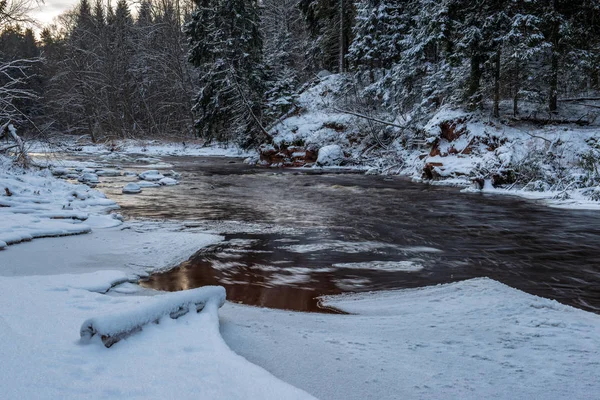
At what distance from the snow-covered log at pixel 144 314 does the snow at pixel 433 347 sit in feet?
0.89

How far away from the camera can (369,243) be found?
22.7ft

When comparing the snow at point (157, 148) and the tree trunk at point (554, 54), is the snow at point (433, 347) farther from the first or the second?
the snow at point (157, 148)

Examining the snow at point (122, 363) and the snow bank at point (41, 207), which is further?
the snow bank at point (41, 207)

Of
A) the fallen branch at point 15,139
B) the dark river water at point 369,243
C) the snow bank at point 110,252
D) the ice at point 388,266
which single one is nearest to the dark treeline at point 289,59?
the fallen branch at point 15,139

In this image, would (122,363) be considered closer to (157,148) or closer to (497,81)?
(497,81)

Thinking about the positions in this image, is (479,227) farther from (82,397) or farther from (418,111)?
(418,111)

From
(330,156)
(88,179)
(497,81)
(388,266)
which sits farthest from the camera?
(330,156)

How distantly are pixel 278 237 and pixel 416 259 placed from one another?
2.46 m

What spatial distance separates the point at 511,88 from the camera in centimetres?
1703

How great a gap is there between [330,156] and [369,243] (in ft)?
49.9

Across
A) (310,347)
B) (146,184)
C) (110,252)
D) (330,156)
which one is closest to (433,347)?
(310,347)

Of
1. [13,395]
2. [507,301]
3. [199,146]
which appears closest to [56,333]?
[13,395]

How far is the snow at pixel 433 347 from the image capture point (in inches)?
89.4

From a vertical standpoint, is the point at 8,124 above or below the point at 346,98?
below
